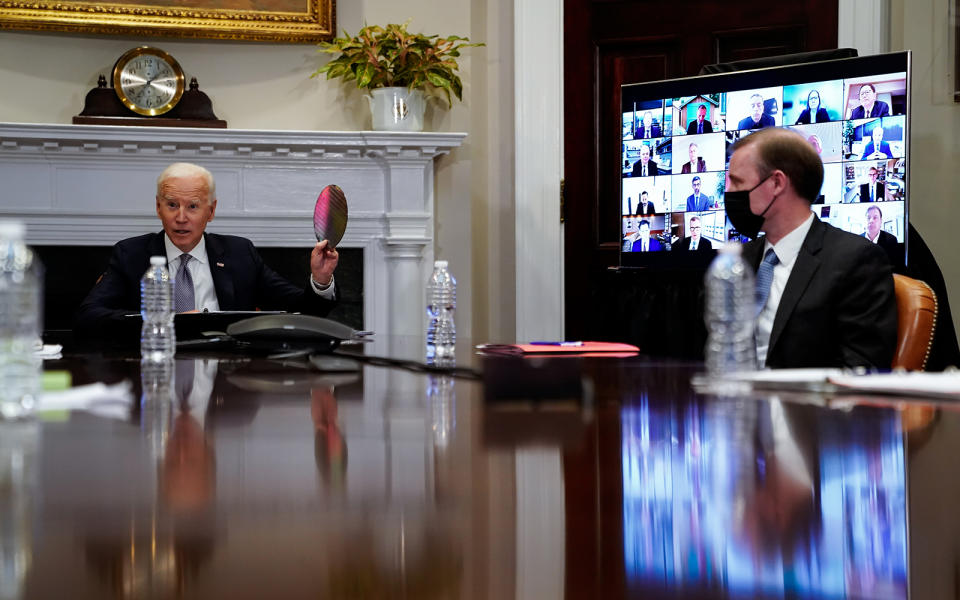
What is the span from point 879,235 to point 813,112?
19.6 inches

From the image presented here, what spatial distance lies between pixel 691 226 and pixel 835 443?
300cm

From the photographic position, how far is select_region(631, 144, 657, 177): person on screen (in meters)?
3.88

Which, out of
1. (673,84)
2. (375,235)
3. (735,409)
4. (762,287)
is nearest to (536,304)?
(375,235)

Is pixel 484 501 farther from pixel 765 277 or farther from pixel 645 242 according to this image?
pixel 645 242

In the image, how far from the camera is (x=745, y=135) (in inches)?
133

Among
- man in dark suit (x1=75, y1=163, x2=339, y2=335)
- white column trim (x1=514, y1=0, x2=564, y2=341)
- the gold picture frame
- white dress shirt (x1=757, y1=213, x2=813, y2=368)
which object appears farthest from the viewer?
white column trim (x1=514, y1=0, x2=564, y2=341)

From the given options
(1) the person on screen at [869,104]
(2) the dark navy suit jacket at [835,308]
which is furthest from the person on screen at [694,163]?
(2) the dark navy suit jacket at [835,308]

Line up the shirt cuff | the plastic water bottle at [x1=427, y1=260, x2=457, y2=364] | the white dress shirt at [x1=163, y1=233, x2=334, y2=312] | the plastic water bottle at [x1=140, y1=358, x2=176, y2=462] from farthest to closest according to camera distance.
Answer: the white dress shirt at [x1=163, y1=233, x2=334, y2=312] → the shirt cuff → the plastic water bottle at [x1=427, y1=260, x2=457, y2=364] → the plastic water bottle at [x1=140, y1=358, x2=176, y2=462]

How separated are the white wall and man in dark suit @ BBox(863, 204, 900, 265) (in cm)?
163

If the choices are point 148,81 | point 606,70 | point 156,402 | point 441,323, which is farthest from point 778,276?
point 148,81

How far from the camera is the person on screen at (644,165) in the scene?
153 inches

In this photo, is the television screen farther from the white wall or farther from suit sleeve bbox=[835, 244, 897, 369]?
suit sleeve bbox=[835, 244, 897, 369]

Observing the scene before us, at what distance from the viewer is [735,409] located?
1046 mm

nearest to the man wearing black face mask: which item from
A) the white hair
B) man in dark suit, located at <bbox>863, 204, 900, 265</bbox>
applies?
man in dark suit, located at <bbox>863, 204, 900, 265</bbox>
